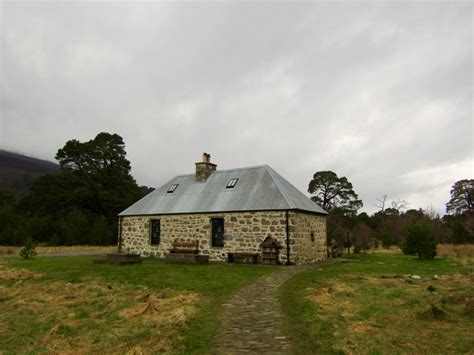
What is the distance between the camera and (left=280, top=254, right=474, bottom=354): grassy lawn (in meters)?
5.61

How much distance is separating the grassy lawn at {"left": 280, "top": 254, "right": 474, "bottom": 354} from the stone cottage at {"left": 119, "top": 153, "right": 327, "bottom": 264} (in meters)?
4.32

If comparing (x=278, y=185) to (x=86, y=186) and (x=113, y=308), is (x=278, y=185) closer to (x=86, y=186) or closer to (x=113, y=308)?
(x=113, y=308)

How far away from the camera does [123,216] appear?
22.7 metres

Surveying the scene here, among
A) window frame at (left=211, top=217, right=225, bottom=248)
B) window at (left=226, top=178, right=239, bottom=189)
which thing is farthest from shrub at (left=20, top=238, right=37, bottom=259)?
window at (left=226, top=178, right=239, bottom=189)

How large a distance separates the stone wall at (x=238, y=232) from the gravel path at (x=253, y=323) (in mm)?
6284

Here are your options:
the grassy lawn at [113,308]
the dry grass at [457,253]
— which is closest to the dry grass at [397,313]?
the grassy lawn at [113,308]

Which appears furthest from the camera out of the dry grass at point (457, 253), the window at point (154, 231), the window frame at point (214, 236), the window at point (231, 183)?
the window at point (154, 231)

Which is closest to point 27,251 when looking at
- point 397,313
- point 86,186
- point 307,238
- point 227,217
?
point 227,217

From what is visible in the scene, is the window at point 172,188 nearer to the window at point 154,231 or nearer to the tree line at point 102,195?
the window at point 154,231

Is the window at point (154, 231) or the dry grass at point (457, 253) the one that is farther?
the window at point (154, 231)

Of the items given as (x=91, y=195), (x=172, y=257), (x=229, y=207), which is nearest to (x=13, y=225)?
(x=91, y=195)

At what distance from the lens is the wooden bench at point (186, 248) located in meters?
19.1

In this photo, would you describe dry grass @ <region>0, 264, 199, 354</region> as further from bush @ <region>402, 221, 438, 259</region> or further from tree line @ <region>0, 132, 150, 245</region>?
tree line @ <region>0, 132, 150, 245</region>

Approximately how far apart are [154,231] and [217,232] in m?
4.77
